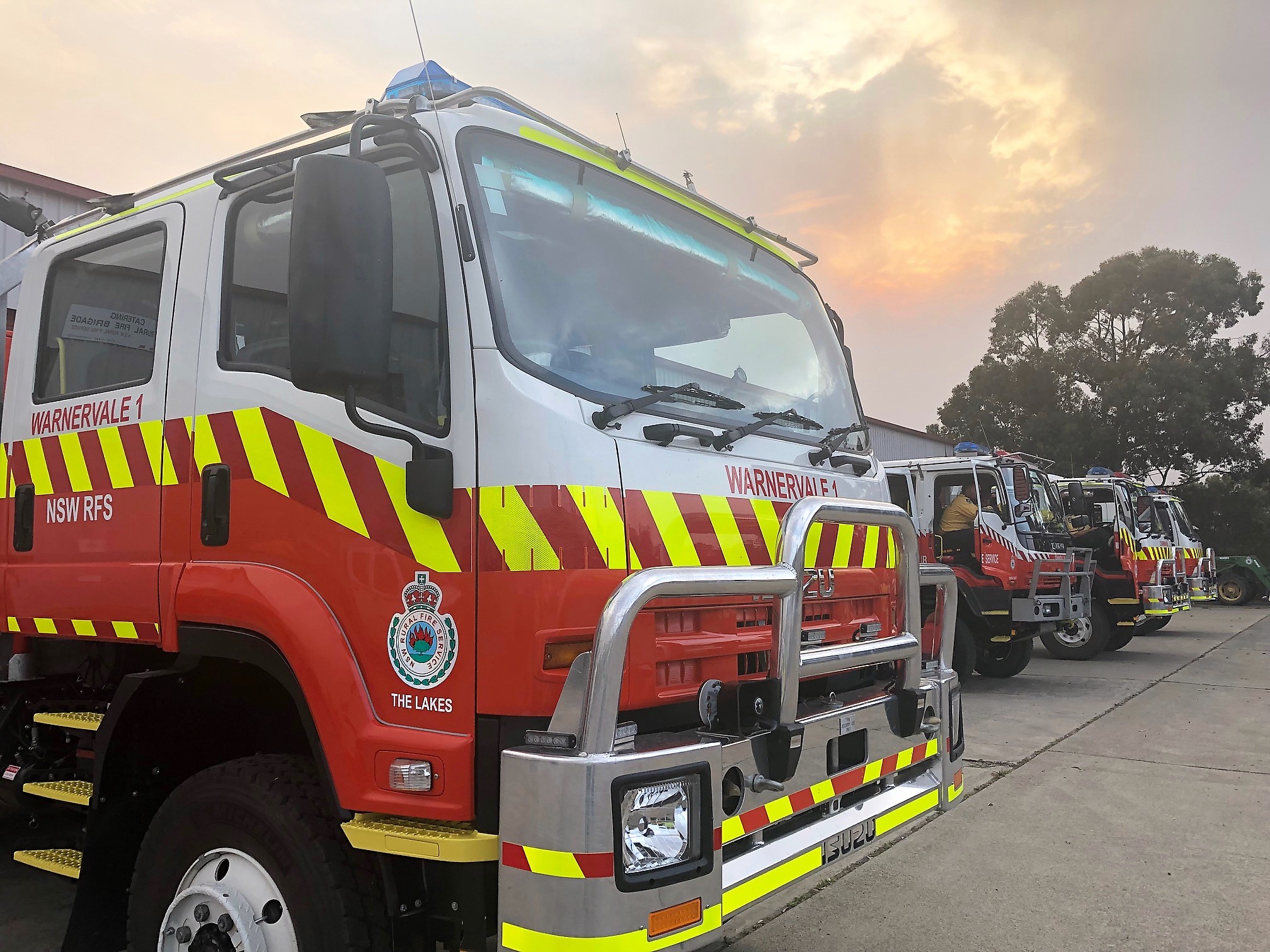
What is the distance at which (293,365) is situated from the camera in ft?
6.89

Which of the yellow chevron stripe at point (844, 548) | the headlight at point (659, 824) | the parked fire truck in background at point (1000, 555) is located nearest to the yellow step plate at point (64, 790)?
the headlight at point (659, 824)

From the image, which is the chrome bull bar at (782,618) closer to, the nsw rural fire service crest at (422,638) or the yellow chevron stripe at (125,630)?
the nsw rural fire service crest at (422,638)

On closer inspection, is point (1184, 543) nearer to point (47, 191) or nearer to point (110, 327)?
point (47, 191)

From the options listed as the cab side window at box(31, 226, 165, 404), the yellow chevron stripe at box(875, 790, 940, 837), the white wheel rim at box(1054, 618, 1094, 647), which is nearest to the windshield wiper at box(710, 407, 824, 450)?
the yellow chevron stripe at box(875, 790, 940, 837)

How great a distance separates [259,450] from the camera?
2.59 meters

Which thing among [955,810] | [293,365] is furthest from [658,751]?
[955,810]

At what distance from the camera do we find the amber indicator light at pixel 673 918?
197cm

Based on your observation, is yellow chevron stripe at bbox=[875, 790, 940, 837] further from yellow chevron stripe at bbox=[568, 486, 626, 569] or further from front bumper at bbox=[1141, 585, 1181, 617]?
front bumper at bbox=[1141, 585, 1181, 617]

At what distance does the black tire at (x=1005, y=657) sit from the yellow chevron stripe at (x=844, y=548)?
7.87 metres

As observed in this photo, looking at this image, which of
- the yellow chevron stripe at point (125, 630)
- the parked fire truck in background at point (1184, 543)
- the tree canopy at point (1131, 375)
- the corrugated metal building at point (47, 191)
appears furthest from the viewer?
the tree canopy at point (1131, 375)

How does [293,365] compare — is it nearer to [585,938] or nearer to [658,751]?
[658,751]

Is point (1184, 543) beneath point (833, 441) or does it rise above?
beneath

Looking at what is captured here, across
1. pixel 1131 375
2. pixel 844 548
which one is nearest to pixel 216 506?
pixel 844 548

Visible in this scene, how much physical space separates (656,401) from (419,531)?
2.22 feet
